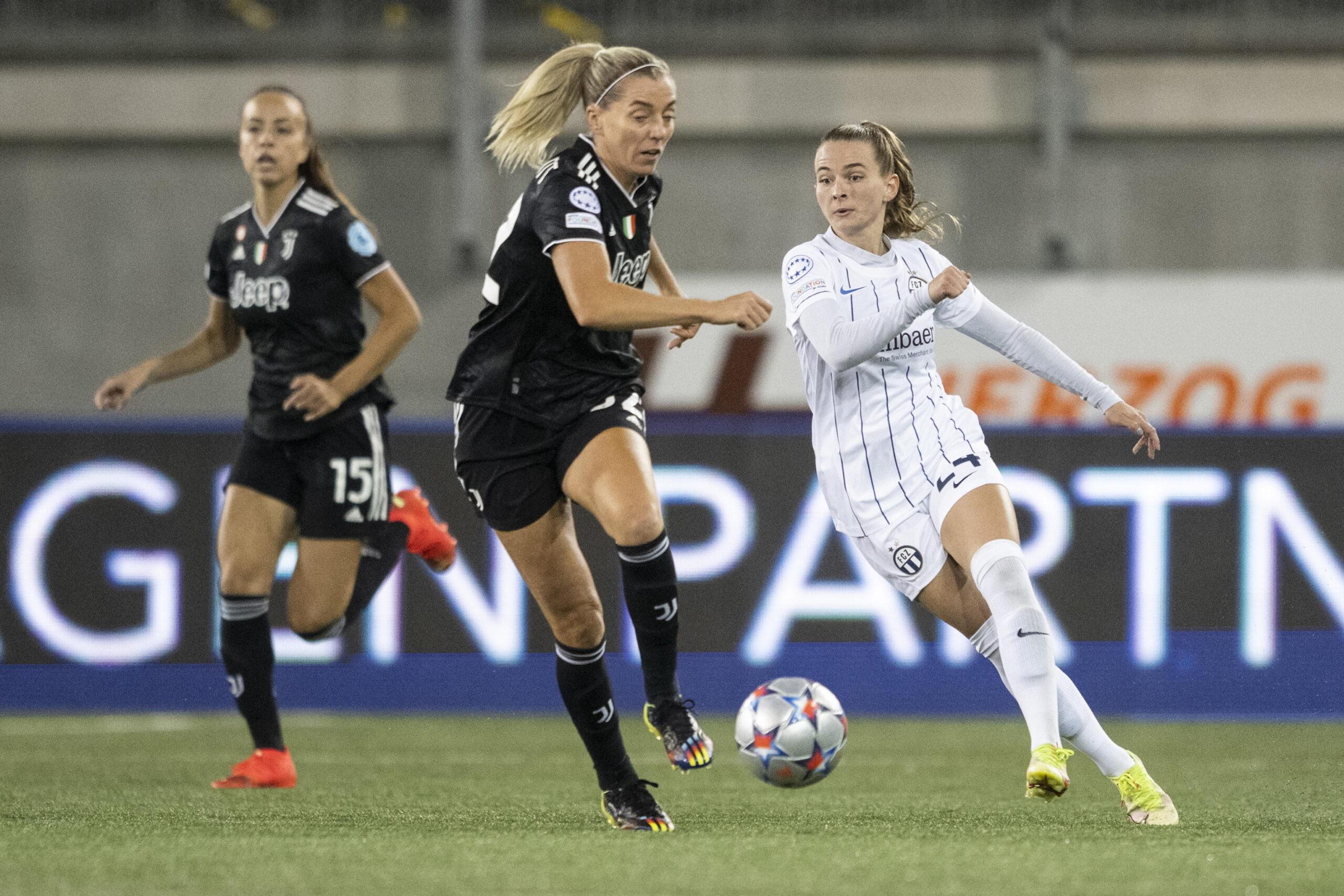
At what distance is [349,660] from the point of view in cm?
841

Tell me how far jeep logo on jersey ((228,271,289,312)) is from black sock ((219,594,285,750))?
837 millimetres

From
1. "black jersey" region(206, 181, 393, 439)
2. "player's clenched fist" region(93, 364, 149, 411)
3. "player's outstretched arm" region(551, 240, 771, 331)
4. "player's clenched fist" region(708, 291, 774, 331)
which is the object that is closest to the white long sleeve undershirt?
"player's outstretched arm" region(551, 240, 771, 331)

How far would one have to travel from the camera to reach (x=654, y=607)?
4.17m

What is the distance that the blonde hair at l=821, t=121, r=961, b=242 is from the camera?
14.4 ft

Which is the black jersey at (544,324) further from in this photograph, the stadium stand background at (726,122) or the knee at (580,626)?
the stadium stand background at (726,122)

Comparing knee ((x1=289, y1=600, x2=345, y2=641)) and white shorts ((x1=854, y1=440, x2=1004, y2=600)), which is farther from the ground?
white shorts ((x1=854, y1=440, x2=1004, y2=600))

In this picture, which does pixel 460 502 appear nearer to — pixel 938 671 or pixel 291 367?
pixel 938 671

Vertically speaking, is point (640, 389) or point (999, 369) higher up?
point (640, 389)

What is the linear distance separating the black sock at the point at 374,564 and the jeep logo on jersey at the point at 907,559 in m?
1.87

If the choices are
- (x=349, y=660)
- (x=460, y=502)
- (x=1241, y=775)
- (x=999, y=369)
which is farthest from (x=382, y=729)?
(x=999, y=369)

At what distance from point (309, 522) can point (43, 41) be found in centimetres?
1157

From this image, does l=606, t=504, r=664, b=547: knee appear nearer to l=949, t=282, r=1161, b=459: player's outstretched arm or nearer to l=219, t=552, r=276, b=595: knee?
l=949, t=282, r=1161, b=459: player's outstretched arm

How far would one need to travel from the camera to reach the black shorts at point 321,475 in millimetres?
5316

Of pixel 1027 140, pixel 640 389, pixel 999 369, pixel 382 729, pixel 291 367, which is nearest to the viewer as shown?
pixel 640 389
